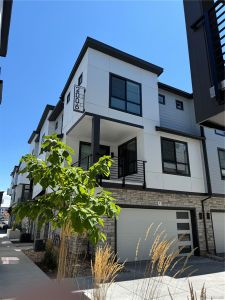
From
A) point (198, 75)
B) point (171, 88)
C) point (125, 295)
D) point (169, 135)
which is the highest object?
point (171, 88)

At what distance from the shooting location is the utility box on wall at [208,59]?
12.6ft

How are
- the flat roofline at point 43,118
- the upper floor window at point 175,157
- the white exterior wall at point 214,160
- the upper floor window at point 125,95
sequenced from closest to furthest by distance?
the upper floor window at point 125,95 → the upper floor window at point 175,157 → the white exterior wall at point 214,160 → the flat roofline at point 43,118

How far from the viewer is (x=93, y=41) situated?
11695 millimetres

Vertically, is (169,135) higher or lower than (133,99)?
lower

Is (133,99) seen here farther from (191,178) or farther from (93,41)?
(191,178)

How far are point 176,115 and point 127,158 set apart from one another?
15.3ft

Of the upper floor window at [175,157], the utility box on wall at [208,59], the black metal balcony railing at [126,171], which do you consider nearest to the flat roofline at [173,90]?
the upper floor window at [175,157]

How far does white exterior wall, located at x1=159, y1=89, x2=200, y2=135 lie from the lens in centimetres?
1441

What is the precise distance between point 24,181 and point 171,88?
17.4m

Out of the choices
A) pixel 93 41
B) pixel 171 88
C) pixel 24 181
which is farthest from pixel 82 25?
pixel 24 181

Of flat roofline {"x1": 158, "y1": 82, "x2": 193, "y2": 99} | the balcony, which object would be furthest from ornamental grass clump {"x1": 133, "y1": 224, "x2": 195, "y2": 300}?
flat roofline {"x1": 158, "y1": 82, "x2": 193, "y2": 99}

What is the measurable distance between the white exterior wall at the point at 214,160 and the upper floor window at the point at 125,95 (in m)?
5.29

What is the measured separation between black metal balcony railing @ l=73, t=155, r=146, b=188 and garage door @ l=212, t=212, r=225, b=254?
18.5 ft

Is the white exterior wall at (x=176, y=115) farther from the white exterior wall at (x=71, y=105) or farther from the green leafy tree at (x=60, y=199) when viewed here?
the green leafy tree at (x=60, y=199)
